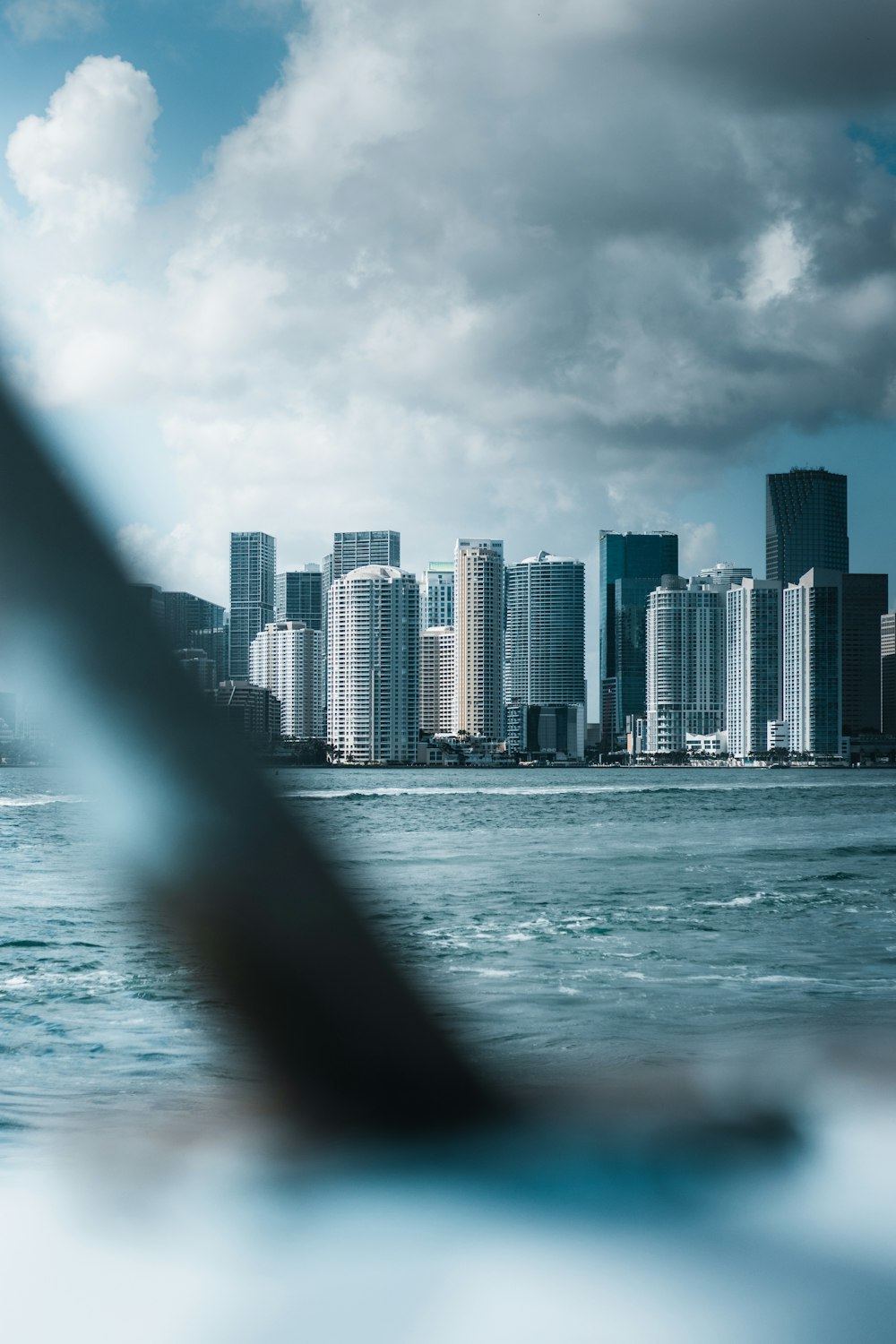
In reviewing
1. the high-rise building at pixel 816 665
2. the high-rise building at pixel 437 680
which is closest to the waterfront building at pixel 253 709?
the high-rise building at pixel 437 680

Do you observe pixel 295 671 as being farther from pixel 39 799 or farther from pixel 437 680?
pixel 39 799

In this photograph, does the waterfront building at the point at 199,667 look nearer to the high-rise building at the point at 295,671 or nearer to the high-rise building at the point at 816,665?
the high-rise building at the point at 295,671

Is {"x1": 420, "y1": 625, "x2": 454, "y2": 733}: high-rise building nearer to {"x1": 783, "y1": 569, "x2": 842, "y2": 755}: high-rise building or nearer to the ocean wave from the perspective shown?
{"x1": 783, "y1": 569, "x2": 842, "y2": 755}: high-rise building

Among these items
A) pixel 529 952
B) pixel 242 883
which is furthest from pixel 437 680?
pixel 529 952

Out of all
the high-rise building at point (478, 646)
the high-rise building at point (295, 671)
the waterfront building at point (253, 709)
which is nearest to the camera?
the waterfront building at point (253, 709)

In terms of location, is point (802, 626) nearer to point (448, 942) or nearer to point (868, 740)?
point (868, 740)

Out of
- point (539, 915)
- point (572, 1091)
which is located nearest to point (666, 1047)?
point (572, 1091)
